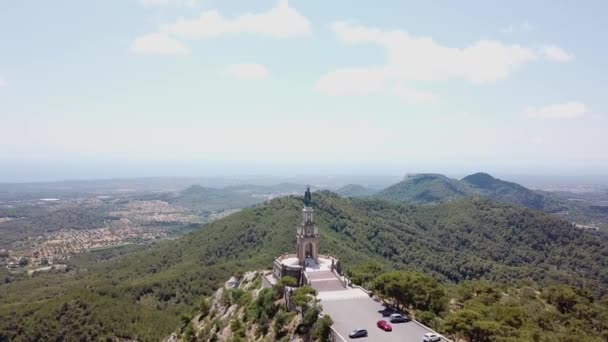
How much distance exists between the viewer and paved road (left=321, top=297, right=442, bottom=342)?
34719 mm

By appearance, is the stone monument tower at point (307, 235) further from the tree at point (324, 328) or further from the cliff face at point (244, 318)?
the tree at point (324, 328)

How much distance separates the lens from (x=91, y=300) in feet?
295

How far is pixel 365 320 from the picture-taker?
1531 inches

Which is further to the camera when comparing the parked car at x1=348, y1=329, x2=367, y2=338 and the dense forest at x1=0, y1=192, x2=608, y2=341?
the dense forest at x1=0, y1=192, x2=608, y2=341

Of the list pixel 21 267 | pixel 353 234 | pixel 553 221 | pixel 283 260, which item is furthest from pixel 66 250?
pixel 553 221

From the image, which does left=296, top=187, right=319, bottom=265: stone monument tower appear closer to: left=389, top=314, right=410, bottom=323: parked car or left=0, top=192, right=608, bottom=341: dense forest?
left=389, top=314, right=410, bottom=323: parked car

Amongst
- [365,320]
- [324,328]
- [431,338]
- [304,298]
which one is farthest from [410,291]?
[324,328]

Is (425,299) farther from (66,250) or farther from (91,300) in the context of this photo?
(66,250)

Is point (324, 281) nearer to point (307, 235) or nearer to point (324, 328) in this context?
point (307, 235)

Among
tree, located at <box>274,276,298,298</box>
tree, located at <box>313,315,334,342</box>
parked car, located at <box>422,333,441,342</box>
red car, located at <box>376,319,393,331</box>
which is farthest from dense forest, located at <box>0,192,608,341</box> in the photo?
tree, located at <box>313,315,334,342</box>

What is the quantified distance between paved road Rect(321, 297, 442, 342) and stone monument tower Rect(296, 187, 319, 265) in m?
11.2

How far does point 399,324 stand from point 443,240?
13251 cm

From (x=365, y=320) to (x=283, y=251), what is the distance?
239 feet

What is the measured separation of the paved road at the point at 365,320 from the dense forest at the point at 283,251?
3939 centimetres
